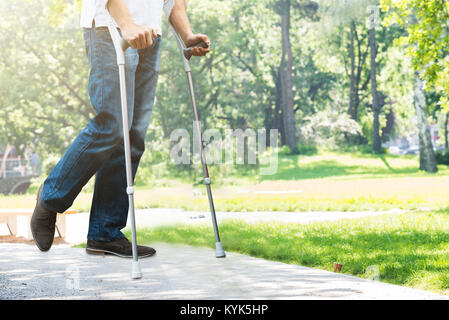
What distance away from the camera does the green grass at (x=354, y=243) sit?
3.50 meters

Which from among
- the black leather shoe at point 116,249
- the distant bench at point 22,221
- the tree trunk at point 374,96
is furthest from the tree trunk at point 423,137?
the black leather shoe at point 116,249

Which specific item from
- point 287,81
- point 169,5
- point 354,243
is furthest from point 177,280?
point 287,81

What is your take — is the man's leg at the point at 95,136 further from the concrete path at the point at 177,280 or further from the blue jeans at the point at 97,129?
the concrete path at the point at 177,280

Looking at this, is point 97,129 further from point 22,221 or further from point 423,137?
point 423,137

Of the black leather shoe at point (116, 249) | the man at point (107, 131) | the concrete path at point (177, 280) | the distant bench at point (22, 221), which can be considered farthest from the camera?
the distant bench at point (22, 221)

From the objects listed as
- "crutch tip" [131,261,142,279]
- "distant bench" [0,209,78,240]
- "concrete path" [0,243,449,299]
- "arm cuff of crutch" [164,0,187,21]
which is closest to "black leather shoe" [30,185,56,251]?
"concrete path" [0,243,449,299]

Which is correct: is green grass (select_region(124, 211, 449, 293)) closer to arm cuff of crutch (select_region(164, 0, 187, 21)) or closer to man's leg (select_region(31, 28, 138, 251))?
man's leg (select_region(31, 28, 138, 251))

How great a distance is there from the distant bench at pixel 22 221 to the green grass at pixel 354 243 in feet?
2.05

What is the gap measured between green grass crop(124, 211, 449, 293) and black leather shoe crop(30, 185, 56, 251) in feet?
3.93

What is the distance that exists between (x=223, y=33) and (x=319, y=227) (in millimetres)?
13795

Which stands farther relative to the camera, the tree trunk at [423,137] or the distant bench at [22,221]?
the tree trunk at [423,137]

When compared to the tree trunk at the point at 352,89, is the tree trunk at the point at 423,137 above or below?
below

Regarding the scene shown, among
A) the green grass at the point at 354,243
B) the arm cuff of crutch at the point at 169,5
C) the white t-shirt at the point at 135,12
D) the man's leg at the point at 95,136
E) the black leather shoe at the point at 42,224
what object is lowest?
the green grass at the point at 354,243

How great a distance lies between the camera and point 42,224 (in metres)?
3.52
